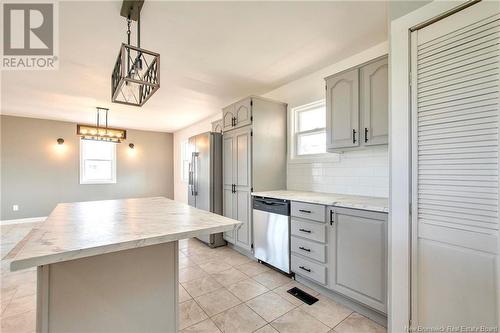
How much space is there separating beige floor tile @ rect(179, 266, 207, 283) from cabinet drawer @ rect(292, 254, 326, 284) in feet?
3.75

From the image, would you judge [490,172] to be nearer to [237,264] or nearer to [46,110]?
[237,264]

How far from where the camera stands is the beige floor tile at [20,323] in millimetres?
1803

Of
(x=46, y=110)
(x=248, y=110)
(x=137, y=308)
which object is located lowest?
(x=137, y=308)

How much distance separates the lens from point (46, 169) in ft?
18.4

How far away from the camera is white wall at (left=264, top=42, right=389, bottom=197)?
2.43m

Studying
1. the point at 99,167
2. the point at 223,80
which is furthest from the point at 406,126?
the point at 99,167

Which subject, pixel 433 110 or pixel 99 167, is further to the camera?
pixel 99 167

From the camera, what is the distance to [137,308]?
1.32 meters

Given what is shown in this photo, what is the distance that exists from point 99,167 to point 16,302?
4.79 metres

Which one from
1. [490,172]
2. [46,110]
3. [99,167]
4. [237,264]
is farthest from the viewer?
[99,167]

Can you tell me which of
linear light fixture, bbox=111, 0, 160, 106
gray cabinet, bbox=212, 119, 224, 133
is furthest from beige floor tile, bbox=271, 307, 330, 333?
gray cabinet, bbox=212, 119, 224, 133

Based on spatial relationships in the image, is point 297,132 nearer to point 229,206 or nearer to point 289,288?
point 229,206

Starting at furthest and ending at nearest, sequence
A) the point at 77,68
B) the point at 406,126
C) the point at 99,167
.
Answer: the point at 99,167 < the point at 77,68 < the point at 406,126

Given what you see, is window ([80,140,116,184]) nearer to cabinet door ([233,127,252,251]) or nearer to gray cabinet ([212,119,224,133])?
gray cabinet ([212,119,224,133])
